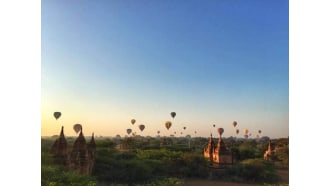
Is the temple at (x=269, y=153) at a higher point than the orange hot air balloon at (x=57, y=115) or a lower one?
lower

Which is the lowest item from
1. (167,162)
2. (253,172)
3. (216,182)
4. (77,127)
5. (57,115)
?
(216,182)

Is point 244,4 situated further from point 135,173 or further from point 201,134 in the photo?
point 135,173

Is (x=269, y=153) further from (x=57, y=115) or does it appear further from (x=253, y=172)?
(x=57, y=115)

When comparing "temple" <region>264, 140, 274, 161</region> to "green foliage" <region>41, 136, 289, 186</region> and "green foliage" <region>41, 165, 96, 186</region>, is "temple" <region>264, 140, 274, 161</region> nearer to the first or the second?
"green foliage" <region>41, 136, 289, 186</region>

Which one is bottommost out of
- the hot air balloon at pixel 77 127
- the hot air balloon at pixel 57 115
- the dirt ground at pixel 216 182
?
the dirt ground at pixel 216 182

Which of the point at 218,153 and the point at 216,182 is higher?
Answer: the point at 218,153

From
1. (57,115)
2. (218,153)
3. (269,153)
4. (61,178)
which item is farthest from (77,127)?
(269,153)

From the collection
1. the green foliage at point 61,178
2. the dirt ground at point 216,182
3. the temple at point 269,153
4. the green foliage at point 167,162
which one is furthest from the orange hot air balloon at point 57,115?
the temple at point 269,153

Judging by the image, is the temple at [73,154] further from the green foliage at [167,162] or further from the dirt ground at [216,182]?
the dirt ground at [216,182]

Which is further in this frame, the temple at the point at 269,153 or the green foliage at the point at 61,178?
the temple at the point at 269,153

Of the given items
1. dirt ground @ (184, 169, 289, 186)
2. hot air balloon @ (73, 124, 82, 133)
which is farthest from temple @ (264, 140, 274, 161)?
hot air balloon @ (73, 124, 82, 133)

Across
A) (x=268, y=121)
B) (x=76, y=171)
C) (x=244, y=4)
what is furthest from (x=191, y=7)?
(x=76, y=171)

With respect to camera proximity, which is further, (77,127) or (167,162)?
(167,162)
